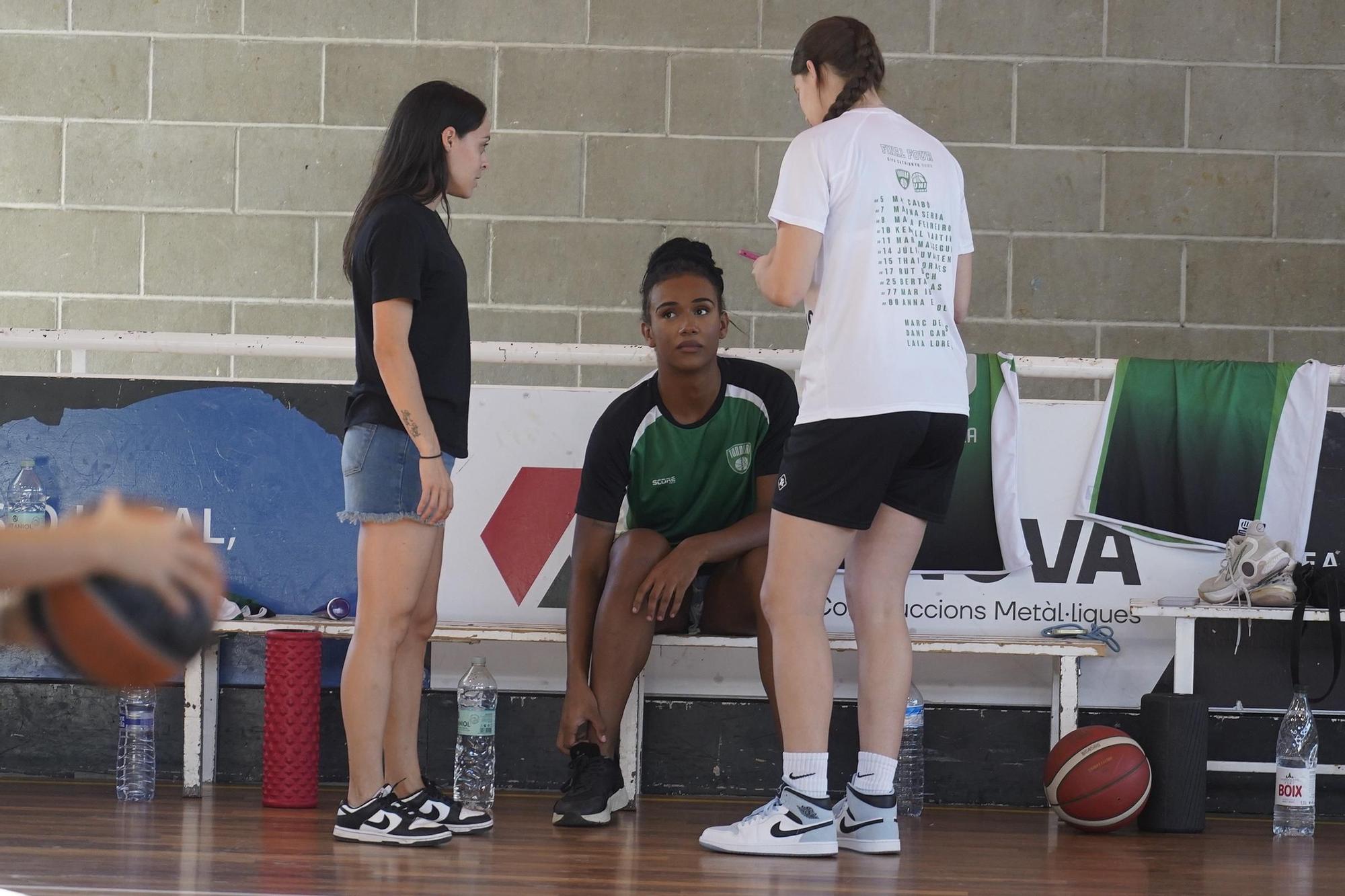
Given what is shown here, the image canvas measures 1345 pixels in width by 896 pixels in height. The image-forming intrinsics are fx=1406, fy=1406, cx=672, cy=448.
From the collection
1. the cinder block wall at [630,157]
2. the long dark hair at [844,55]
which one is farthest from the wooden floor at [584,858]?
the cinder block wall at [630,157]

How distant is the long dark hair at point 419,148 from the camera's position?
8.86 feet

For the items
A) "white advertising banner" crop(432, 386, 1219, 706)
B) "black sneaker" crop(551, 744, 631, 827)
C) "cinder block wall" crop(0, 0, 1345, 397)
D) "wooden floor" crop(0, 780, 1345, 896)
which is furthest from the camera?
"cinder block wall" crop(0, 0, 1345, 397)

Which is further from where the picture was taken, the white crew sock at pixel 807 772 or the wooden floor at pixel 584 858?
the white crew sock at pixel 807 772

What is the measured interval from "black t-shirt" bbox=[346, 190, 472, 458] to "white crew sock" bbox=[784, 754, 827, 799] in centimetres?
85

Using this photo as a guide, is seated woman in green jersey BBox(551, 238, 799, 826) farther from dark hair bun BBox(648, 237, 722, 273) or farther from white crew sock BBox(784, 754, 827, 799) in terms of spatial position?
white crew sock BBox(784, 754, 827, 799)

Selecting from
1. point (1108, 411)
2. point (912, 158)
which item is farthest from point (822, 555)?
point (1108, 411)

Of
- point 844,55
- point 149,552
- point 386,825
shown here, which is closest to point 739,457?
point 844,55

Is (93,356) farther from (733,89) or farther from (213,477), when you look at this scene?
(733,89)

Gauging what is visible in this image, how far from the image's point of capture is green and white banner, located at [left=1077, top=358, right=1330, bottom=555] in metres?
3.56

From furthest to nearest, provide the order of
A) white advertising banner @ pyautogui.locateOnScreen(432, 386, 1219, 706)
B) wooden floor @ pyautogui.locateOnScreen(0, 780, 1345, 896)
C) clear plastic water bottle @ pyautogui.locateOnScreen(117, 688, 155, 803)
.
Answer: white advertising banner @ pyautogui.locateOnScreen(432, 386, 1219, 706), clear plastic water bottle @ pyautogui.locateOnScreen(117, 688, 155, 803), wooden floor @ pyautogui.locateOnScreen(0, 780, 1345, 896)

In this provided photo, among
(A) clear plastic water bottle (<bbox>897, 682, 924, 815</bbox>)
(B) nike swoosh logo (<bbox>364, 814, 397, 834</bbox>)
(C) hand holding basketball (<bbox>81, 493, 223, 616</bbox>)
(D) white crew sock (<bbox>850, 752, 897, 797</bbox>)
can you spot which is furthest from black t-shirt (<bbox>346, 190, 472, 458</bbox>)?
(C) hand holding basketball (<bbox>81, 493, 223, 616</bbox>)

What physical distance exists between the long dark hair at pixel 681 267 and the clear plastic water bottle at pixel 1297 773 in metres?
1.66

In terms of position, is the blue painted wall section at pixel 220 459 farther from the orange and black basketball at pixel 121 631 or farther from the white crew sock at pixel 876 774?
the orange and black basketball at pixel 121 631

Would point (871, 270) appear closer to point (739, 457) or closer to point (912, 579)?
point (739, 457)
